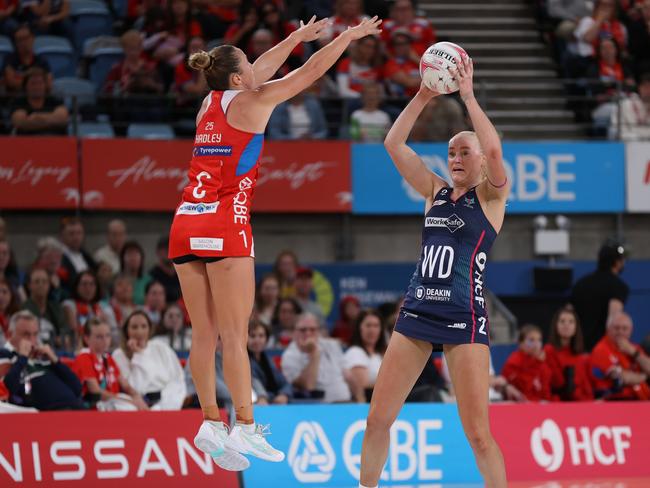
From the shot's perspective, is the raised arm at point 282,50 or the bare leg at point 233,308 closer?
the bare leg at point 233,308

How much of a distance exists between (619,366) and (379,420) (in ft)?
17.7

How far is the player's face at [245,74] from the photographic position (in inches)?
272

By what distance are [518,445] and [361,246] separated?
18.1 ft

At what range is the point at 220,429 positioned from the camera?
274 inches

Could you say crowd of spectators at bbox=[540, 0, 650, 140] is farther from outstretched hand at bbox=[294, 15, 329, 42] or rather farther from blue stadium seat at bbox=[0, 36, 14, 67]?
outstretched hand at bbox=[294, 15, 329, 42]

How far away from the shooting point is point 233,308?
6.86m

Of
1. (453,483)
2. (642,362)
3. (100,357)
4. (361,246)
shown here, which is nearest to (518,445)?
(453,483)

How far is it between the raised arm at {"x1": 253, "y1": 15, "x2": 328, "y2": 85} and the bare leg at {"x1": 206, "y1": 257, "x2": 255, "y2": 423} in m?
1.12

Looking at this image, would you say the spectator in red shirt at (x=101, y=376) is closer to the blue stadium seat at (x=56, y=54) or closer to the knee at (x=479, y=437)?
the knee at (x=479, y=437)

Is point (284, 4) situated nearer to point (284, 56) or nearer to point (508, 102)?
point (508, 102)

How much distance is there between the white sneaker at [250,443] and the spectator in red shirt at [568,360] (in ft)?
17.6

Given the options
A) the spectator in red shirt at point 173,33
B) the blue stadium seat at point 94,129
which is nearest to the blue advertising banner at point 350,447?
the blue stadium seat at point 94,129

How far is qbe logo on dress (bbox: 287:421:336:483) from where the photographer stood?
9.68 meters

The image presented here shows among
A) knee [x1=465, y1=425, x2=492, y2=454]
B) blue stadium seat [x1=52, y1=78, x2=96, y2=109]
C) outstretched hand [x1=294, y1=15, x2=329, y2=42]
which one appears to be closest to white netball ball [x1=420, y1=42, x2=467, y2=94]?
outstretched hand [x1=294, y1=15, x2=329, y2=42]
